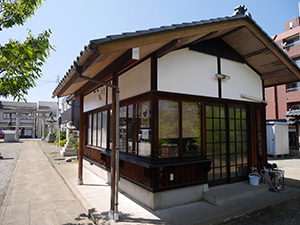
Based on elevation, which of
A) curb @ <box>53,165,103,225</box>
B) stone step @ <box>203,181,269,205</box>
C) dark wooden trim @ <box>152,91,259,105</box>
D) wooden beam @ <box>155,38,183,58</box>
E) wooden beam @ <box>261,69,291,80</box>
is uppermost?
wooden beam @ <box>261,69,291,80</box>

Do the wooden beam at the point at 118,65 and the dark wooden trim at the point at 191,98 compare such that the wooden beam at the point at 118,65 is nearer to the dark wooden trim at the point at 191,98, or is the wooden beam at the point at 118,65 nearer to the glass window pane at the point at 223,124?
the dark wooden trim at the point at 191,98

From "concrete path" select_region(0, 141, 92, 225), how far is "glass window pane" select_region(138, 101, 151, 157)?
1789 millimetres

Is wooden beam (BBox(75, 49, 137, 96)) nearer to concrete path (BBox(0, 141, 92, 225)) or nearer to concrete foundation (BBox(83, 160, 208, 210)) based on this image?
concrete foundation (BBox(83, 160, 208, 210))

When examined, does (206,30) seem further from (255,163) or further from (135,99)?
(255,163)

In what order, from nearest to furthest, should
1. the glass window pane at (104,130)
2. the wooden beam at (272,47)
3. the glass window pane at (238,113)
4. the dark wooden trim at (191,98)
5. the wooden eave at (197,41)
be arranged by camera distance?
the wooden eave at (197,41)
the dark wooden trim at (191,98)
the wooden beam at (272,47)
the glass window pane at (238,113)
the glass window pane at (104,130)

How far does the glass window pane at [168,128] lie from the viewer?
14.3ft

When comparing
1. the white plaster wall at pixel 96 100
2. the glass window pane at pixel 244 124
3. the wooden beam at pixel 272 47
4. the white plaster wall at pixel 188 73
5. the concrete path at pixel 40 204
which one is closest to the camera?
the concrete path at pixel 40 204

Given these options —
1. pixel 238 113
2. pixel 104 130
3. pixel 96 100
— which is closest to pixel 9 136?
pixel 96 100

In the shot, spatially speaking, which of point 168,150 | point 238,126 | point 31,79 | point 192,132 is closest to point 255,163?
point 238,126

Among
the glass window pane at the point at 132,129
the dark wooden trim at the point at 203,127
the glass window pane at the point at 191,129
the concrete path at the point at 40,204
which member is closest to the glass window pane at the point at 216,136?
the dark wooden trim at the point at 203,127

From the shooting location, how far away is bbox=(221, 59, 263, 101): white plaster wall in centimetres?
556

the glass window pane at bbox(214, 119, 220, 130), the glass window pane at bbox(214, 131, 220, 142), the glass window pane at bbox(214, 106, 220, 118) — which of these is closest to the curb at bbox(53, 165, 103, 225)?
the glass window pane at bbox(214, 131, 220, 142)

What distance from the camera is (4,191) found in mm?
5766

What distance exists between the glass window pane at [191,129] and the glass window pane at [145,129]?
844mm
